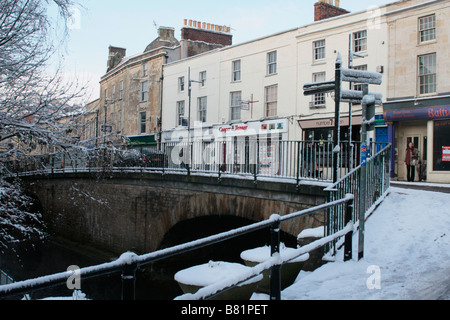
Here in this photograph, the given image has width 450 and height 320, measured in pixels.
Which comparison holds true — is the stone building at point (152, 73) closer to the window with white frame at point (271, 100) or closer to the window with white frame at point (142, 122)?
the window with white frame at point (142, 122)

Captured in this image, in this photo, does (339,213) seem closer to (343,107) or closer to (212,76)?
(343,107)

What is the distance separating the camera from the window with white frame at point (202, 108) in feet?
90.7

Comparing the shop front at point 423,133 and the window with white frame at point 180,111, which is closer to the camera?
the shop front at point 423,133

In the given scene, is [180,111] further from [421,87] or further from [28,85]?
[28,85]

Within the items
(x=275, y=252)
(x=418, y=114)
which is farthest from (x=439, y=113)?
(x=275, y=252)

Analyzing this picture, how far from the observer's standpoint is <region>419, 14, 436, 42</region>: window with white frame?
17219mm

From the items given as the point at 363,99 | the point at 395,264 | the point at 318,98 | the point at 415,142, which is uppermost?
the point at 318,98

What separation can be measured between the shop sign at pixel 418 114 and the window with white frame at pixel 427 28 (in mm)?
3174

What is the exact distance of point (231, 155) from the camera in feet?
39.3

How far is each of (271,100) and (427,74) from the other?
8503 mm

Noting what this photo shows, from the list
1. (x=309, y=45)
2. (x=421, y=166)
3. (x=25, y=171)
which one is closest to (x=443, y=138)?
(x=421, y=166)

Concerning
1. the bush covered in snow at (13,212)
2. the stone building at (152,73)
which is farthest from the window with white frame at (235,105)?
the bush covered in snow at (13,212)

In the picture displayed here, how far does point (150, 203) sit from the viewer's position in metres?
15.3
